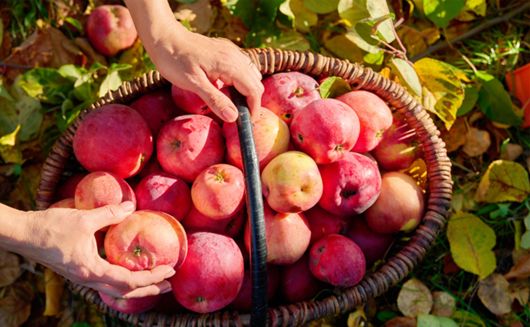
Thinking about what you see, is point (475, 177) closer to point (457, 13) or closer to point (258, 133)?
point (457, 13)

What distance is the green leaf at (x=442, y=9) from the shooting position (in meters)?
1.94

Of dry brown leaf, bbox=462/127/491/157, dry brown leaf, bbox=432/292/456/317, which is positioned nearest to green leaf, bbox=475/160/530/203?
dry brown leaf, bbox=462/127/491/157

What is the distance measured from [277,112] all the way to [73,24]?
1.05m

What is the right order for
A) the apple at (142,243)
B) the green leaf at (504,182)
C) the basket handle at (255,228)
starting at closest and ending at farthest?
the basket handle at (255,228) → the apple at (142,243) → the green leaf at (504,182)

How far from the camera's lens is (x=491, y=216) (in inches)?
74.0

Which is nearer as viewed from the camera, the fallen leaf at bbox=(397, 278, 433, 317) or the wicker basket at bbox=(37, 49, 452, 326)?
the wicker basket at bbox=(37, 49, 452, 326)

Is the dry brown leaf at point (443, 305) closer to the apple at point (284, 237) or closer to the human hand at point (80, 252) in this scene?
the apple at point (284, 237)

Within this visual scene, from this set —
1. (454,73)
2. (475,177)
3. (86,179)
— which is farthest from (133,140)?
(475,177)

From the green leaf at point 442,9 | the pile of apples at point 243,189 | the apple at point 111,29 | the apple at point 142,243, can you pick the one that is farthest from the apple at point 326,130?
the apple at point 111,29

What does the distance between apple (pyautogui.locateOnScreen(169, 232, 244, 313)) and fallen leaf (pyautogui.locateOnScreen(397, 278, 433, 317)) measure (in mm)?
630

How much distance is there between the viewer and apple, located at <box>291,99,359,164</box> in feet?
4.83

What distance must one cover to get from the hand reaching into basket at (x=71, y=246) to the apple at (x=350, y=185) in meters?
0.52

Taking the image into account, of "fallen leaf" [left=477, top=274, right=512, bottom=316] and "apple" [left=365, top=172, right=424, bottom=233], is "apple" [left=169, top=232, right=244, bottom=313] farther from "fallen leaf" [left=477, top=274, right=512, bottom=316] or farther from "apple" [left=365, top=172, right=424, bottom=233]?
"fallen leaf" [left=477, top=274, right=512, bottom=316]

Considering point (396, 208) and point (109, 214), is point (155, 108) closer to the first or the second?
point (109, 214)
